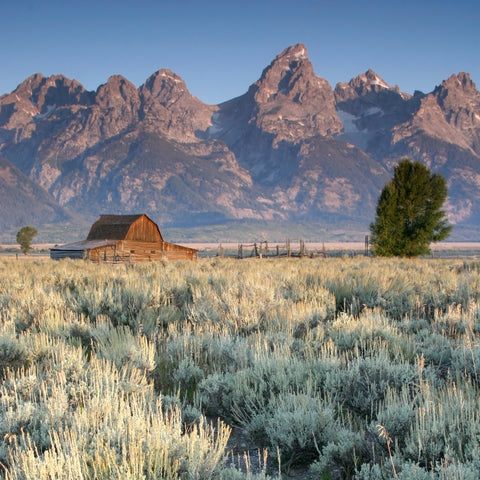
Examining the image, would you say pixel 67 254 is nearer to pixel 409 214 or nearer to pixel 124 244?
pixel 124 244

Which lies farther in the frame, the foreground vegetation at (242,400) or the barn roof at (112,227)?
the barn roof at (112,227)

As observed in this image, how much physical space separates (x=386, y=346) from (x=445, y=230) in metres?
39.4

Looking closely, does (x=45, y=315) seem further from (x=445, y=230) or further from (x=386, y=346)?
(x=445, y=230)

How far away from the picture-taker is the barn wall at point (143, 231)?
43.9m

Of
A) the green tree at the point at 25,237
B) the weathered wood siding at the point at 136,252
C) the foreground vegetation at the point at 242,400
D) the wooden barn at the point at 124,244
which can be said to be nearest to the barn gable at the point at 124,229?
the wooden barn at the point at 124,244

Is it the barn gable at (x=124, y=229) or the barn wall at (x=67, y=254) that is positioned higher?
the barn gable at (x=124, y=229)

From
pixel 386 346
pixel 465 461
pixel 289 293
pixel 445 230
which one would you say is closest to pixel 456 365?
pixel 386 346

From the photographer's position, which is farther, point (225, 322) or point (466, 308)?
point (466, 308)

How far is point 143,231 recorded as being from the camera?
45.5m

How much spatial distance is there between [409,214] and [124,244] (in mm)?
24208

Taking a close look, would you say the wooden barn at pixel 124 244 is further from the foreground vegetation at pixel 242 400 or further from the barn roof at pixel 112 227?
the foreground vegetation at pixel 242 400

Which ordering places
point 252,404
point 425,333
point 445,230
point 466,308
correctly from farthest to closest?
point 445,230
point 466,308
point 425,333
point 252,404

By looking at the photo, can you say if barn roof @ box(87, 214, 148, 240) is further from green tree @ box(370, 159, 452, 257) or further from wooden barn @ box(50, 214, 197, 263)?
green tree @ box(370, 159, 452, 257)

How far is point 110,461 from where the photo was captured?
2684 mm
